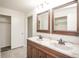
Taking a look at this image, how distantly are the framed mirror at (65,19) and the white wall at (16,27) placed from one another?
9.10ft

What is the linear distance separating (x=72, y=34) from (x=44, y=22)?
52.0 inches

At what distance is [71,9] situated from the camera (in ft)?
5.93

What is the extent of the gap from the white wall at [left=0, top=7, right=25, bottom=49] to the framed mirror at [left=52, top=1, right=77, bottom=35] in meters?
2.77

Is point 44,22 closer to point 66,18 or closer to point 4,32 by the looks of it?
point 66,18

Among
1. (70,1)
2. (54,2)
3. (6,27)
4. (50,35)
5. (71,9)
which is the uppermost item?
(54,2)

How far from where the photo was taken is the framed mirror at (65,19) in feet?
5.69

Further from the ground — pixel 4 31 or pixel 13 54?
pixel 4 31

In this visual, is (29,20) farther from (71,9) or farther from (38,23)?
(71,9)

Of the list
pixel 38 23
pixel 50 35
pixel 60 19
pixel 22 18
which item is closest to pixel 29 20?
pixel 22 18

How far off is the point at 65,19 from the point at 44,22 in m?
1.04

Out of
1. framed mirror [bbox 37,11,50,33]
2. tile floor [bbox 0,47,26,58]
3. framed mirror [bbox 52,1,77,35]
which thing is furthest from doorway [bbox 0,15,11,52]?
framed mirror [bbox 52,1,77,35]

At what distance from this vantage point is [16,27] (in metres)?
4.46

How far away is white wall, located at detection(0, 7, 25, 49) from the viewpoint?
4234 mm

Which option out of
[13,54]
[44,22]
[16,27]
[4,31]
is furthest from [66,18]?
[4,31]
